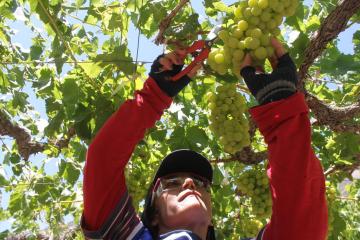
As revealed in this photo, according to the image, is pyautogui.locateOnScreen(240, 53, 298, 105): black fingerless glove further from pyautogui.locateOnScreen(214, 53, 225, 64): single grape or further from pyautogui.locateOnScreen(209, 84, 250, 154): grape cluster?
pyautogui.locateOnScreen(209, 84, 250, 154): grape cluster

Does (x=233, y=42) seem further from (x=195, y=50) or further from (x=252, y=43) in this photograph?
(x=195, y=50)

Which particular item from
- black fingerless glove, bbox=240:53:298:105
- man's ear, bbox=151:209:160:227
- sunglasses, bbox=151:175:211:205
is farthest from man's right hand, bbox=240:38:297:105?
man's ear, bbox=151:209:160:227

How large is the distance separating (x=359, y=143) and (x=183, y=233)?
2577 mm

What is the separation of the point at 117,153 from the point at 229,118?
0.95m

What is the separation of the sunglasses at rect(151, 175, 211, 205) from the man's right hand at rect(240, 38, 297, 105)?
0.81 m

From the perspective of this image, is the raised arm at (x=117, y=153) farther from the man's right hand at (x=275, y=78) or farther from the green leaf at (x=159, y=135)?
the green leaf at (x=159, y=135)

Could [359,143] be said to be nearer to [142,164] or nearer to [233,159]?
[233,159]

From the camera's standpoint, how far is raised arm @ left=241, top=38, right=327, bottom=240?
199cm

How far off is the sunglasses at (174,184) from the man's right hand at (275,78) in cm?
81

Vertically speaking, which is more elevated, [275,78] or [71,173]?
[275,78]

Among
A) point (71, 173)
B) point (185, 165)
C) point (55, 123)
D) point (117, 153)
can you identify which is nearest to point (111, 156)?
point (117, 153)

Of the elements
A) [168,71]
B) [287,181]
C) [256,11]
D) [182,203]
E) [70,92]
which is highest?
[256,11]

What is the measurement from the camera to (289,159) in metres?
1.99

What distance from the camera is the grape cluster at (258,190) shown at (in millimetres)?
3434
